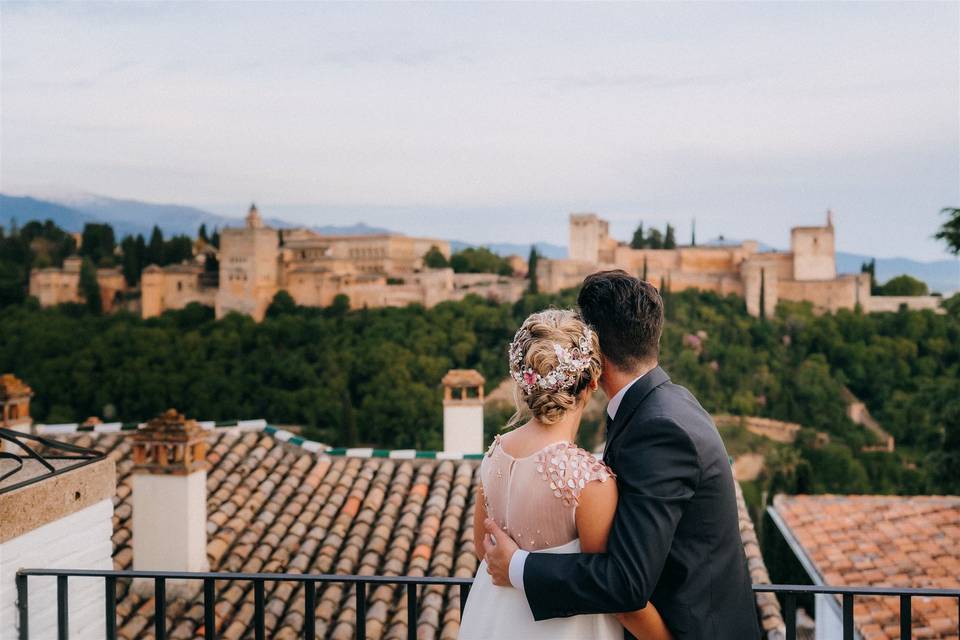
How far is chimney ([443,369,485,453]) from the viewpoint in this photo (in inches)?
337

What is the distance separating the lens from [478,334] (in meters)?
40.4

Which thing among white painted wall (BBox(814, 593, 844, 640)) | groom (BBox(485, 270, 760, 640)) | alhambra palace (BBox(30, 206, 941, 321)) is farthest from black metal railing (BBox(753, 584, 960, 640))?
alhambra palace (BBox(30, 206, 941, 321))

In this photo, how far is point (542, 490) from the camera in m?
1.56

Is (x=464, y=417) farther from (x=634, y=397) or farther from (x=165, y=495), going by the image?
(x=634, y=397)

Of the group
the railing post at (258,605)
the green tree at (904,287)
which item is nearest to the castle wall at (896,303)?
the green tree at (904,287)

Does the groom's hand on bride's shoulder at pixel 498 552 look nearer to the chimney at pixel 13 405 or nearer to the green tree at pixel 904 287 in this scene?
the chimney at pixel 13 405

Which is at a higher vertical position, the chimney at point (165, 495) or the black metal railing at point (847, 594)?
the black metal railing at point (847, 594)

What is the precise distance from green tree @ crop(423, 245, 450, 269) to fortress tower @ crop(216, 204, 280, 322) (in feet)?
32.0

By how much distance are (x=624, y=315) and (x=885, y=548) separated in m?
7.18

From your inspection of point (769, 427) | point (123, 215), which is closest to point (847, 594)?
point (769, 427)

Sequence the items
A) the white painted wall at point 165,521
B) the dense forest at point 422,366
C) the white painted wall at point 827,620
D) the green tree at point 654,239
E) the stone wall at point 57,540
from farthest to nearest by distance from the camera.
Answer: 1. the green tree at point 654,239
2. the dense forest at point 422,366
3. the white painted wall at point 827,620
4. the white painted wall at point 165,521
5. the stone wall at point 57,540

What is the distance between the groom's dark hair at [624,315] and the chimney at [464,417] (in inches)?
271

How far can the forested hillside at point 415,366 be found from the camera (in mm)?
32375

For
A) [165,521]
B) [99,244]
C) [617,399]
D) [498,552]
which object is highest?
[99,244]
